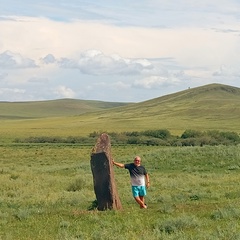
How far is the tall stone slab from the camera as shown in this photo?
16.1 m

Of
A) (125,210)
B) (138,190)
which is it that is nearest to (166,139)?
(138,190)

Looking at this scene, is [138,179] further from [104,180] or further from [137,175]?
[104,180]

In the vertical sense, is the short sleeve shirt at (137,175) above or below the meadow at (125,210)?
above

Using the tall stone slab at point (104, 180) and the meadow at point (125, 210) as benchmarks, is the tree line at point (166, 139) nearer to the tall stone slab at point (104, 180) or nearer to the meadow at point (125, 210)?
the meadow at point (125, 210)

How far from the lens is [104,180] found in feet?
53.2

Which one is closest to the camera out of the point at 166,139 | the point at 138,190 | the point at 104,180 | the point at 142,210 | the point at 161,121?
the point at 142,210

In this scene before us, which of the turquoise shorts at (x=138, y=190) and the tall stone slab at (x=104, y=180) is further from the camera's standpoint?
the turquoise shorts at (x=138, y=190)

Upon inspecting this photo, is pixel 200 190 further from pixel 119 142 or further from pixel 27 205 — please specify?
pixel 119 142

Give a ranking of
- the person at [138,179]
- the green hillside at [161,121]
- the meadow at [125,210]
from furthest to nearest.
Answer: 1. the green hillside at [161,121]
2. the person at [138,179]
3. the meadow at [125,210]

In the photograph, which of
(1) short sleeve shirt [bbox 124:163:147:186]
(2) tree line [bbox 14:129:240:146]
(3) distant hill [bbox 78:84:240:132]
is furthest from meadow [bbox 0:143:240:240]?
(3) distant hill [bbox 78:84:240:132]

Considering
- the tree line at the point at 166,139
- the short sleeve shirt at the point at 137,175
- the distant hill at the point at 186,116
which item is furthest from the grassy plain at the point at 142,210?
the distant hill at the point at 186,116

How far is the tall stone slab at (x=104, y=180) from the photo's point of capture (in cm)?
1611

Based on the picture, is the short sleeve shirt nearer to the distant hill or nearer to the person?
the person

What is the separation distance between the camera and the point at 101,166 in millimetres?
16203
